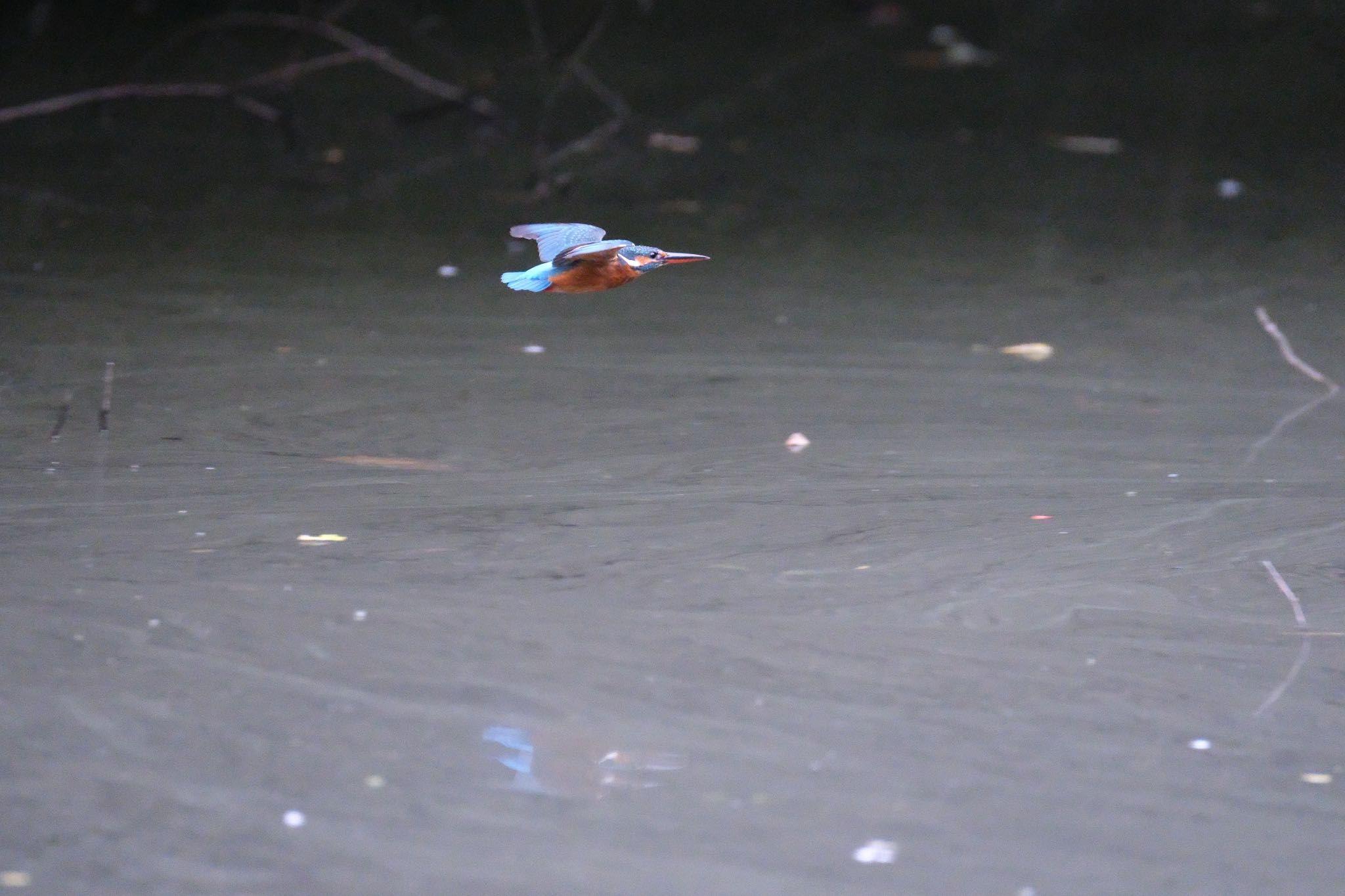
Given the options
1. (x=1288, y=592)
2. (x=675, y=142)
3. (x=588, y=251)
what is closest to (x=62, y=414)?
(x=588, y=251)

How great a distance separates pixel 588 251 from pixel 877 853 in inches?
27.2

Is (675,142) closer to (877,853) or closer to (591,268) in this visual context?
(591,268)

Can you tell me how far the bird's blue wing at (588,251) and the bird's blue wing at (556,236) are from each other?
3.1 inches

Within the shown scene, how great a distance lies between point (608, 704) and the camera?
187cm

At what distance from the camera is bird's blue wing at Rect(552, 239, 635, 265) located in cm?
174

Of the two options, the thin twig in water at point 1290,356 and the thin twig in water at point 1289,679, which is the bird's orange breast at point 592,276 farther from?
the thin twig in water at point 1290,356

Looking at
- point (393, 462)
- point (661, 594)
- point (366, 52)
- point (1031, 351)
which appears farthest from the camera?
point (366, 52)

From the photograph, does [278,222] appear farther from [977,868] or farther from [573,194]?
[977,868]

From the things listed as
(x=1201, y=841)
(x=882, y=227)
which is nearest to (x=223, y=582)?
(x=1201, y=841)

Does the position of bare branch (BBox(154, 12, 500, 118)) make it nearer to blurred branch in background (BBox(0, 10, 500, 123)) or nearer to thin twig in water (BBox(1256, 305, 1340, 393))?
blurred branch in background (BBox(0, 10, 500, 123))

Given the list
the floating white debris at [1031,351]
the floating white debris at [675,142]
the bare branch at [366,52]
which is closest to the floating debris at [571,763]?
the floating white debris at [1031,351]

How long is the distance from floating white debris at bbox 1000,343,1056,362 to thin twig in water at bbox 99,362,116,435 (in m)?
1.77

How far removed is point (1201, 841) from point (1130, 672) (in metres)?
0.40

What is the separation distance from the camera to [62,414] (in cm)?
284
